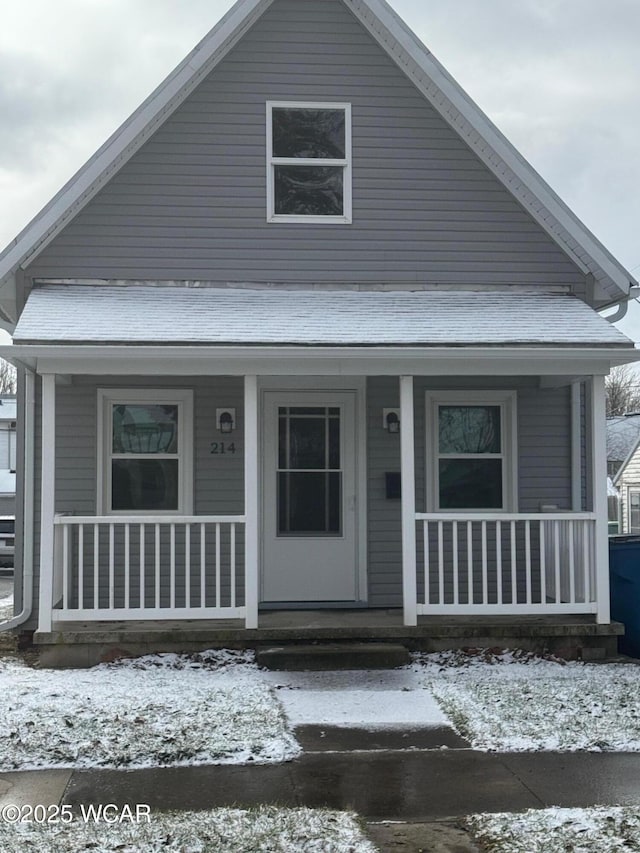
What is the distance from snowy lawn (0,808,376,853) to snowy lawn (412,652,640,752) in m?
1.66

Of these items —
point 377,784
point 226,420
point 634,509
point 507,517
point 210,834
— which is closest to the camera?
point 210,834

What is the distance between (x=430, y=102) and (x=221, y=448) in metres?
4.06

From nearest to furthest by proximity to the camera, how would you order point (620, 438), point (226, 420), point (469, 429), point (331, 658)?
point (331, 658) < point (226, 420) < point (469, 429) < point (620, 438)

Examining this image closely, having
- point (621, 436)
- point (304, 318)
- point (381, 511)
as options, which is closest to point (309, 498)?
point (381, 511)

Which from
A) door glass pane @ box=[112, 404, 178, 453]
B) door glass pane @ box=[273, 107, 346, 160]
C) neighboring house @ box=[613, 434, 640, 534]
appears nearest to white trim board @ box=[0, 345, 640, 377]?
door glass pane @ box=[112, 404, 178, 453]

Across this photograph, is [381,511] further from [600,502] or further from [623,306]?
[623,306]

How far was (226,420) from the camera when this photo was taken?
953 centimetres

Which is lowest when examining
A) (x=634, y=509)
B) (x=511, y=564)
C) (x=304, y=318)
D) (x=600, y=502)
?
(x=634, y=509)

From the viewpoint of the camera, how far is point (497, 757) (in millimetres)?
5883

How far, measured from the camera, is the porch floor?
817 centimetres

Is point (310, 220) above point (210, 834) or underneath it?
above

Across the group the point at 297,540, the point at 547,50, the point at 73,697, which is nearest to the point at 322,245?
the point at 297,540

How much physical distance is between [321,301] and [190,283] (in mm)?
1319

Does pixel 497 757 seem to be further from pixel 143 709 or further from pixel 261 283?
pixel 261 283
